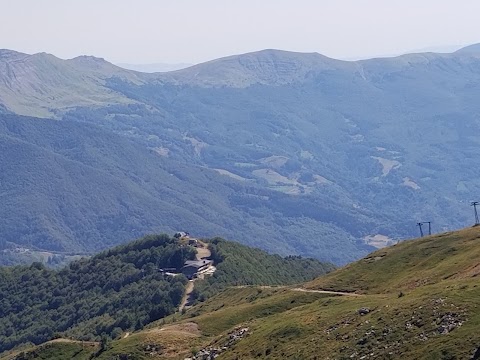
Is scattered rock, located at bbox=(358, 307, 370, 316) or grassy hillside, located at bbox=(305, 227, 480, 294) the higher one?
scattered rock, located at bbox=(358, 307, 370, 316)

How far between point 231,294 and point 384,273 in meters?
52.1

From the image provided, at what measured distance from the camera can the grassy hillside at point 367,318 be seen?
8643cm

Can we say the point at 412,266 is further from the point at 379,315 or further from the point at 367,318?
the point at 379,315

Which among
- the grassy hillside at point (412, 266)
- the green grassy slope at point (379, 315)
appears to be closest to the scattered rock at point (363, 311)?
the green grassy slope at point (379, 315)

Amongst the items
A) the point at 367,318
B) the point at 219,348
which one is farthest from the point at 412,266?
the point at 367,318

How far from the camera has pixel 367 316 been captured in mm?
100062

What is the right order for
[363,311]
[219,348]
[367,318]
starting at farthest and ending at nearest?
[219,348]
[363,311]
[367,318]

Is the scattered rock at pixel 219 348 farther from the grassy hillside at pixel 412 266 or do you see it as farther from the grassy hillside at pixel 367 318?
the grassy hillside at pixel 412 266

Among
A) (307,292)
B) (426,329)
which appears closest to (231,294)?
(307,292)

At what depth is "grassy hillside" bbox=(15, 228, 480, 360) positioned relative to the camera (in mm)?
86431

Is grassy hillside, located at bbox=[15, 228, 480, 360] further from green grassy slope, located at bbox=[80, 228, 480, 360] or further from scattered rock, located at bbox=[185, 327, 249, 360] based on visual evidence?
scattered rock, located at bbox=[185, 327, 249, 360]

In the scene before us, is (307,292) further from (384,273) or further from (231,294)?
(231,294)

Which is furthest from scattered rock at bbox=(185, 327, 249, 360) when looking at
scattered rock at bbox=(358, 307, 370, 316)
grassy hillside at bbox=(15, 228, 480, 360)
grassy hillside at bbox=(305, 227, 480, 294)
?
grassy hillside at bbox=(305, 227, 480, 294)

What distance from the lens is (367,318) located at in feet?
325
